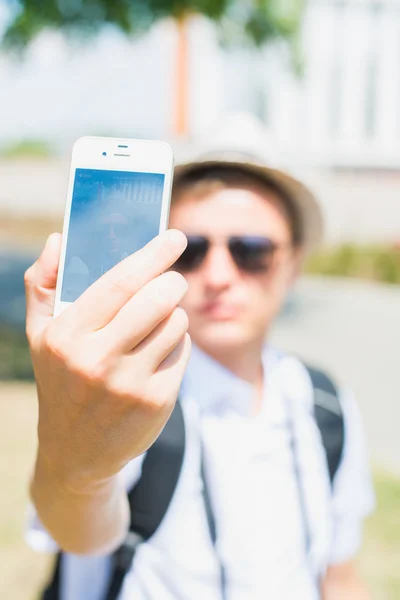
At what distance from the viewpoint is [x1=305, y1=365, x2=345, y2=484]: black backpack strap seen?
1567mm

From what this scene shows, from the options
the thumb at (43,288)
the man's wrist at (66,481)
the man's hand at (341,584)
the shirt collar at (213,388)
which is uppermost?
the thumb at (43,288)

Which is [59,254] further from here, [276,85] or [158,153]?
[276,85]

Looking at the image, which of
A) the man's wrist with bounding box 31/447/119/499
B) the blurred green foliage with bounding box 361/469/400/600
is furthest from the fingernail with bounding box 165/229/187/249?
the blurred green foliage with bounding box 361/469/400/600

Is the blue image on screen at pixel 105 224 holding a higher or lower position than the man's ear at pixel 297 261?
higher

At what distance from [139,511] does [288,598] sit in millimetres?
372

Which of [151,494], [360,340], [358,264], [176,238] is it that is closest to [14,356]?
[360,340]

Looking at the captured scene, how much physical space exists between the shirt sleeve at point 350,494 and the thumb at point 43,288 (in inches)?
33.6

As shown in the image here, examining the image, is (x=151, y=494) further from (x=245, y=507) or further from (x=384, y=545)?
(x=384, y=545)

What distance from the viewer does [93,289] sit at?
0.88 meters

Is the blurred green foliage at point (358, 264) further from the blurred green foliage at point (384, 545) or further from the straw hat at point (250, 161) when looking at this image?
the straw hat at point (250, 161)

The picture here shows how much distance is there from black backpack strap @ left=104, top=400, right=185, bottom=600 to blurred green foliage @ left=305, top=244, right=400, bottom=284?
12629mm

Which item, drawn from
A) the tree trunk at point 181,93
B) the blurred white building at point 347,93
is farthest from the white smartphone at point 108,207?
the blurred white building at point 347,93

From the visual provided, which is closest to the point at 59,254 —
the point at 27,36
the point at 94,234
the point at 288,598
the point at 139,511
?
the point at 94,234

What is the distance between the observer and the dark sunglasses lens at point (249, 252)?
63.5 inches
